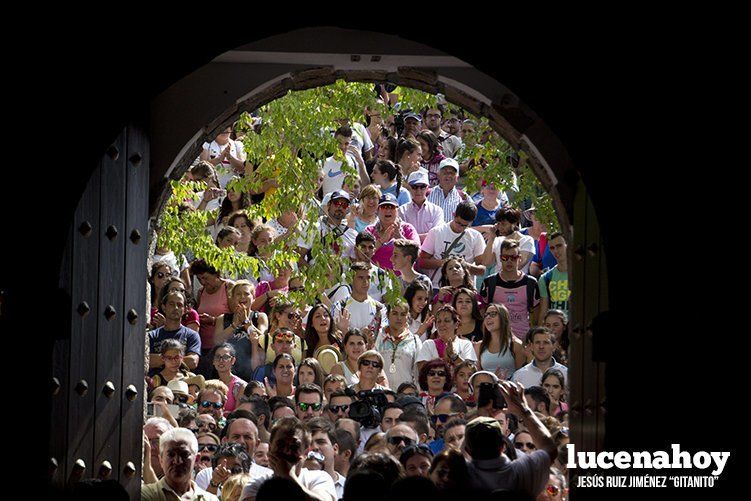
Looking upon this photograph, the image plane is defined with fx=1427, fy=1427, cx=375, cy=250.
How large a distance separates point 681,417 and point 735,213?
0.76 metres

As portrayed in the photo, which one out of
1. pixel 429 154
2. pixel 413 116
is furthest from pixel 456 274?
pixel 413 116

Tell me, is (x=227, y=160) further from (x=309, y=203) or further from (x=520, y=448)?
(x=520, y=448)

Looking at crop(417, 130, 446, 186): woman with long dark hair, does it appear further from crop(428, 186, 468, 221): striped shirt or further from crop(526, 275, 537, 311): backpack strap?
crop(526, 275, 537, 311): backpack strap

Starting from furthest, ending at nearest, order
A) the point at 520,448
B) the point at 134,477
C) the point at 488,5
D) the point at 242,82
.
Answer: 1. the point at 520,448
2. the point at 242,82
3. the point at 134,477
4. the point at 488,5

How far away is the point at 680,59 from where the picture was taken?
5.27 meters

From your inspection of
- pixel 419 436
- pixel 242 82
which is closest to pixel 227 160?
pixel 419 436

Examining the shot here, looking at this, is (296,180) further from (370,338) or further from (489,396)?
(489,396)

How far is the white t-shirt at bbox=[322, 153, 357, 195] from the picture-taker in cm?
1334

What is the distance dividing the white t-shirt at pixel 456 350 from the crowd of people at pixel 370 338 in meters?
0.01

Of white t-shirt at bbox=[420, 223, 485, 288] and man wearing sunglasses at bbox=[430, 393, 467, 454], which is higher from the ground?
white t-shirt at bbox=[420, 223, 485, 288]

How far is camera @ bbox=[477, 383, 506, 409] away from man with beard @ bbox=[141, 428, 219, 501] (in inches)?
95.4

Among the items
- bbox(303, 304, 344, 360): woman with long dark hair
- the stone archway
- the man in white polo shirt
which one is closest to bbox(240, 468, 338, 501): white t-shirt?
the stone archway

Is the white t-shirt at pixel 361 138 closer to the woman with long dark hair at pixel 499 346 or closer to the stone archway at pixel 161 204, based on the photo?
the woman with long dark hair at pixel 499 346

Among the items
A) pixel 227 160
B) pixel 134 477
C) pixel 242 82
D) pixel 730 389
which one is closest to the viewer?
pixel 730 389
